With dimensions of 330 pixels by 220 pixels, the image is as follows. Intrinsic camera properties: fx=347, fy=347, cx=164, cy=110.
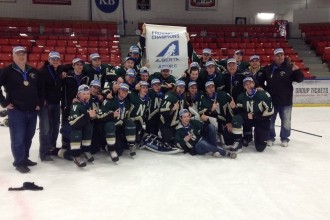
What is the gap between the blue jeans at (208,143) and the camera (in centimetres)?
445

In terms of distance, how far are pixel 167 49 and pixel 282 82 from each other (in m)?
1.84

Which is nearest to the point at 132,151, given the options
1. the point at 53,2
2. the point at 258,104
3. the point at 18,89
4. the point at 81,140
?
the point at 81,140

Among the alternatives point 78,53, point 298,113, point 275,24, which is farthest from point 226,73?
point 275,24

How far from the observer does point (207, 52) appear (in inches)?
210

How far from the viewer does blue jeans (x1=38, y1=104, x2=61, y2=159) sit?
164 inches

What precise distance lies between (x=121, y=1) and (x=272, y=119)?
10876 mm

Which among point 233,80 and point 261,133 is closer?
point 261,133

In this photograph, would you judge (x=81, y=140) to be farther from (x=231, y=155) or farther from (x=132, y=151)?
(x=231, y=155)

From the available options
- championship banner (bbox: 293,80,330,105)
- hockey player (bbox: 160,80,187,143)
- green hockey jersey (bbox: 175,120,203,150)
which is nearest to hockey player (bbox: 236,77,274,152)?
green hockey jersey (bbox: 175,120,203,150)

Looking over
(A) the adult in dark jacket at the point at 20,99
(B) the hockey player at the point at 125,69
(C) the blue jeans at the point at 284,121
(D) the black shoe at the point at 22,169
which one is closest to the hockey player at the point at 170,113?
(B) the hockey player at the point at 125,69

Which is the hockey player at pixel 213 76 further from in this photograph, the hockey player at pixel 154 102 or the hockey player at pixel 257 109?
the hockey player at pixel 154 102

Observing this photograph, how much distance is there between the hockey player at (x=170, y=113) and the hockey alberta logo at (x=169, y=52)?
38.4 inches

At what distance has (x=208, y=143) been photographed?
4.52m

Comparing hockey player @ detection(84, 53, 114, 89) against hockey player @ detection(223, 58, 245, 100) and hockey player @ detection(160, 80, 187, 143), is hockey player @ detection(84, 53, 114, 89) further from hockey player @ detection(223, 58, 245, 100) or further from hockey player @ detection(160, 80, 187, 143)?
hockey player @ detection(223, 58, 245, 100)
